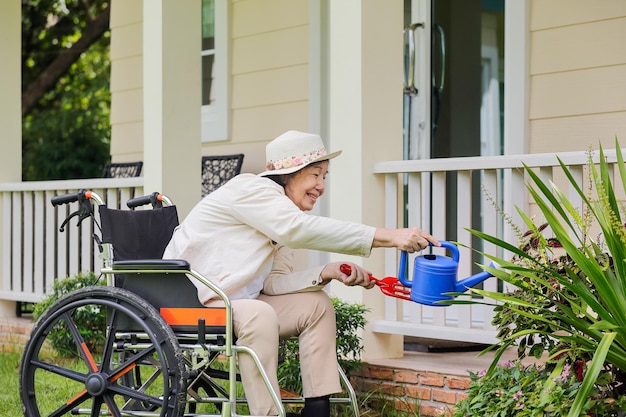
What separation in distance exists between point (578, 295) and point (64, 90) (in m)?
16.4

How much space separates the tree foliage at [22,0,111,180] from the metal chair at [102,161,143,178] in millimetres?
7019

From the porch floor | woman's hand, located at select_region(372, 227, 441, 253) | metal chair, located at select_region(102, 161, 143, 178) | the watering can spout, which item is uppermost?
metal chair, located at select_region(102, 161, 143, 178)

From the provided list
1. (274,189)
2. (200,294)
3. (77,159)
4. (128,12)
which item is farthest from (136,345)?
(77,159)

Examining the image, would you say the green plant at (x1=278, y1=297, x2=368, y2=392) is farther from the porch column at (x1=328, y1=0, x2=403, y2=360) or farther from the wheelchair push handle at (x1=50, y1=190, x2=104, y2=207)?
the wheelchair push handle at (x1=50, y1=190, x2=104, y2=207)

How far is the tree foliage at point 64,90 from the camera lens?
14945mm

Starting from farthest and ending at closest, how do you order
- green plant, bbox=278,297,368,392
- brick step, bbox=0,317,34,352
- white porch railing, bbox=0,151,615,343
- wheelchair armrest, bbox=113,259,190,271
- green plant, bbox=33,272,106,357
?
brick step, bbox=0,317,34,352 → green plant, bbox=33,272,106,357 → white porch railing, bbox=0,151,615,343 → green plant, bbox=278,297,368,392 → wheelchair armrest, bbox=113,259,190,271

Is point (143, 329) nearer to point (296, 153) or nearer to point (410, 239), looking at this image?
point (296, 153)

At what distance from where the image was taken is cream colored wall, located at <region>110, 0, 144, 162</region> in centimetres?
759

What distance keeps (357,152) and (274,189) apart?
104cm

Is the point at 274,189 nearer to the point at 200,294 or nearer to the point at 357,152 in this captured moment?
the point at 200,294

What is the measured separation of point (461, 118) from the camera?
6.60m

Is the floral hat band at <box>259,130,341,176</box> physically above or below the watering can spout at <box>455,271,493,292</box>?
above

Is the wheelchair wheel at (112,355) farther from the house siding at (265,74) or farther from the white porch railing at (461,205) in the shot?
the house siding at (265,74)

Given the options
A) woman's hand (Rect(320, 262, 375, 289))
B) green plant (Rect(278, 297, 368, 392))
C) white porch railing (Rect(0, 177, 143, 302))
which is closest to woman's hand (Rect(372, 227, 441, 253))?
woman's hand (Rect(320, 262, 375, 289))
